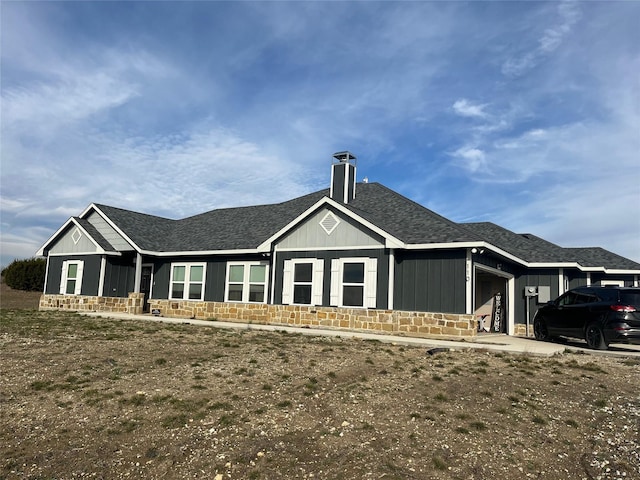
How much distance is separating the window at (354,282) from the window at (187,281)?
7.15 m

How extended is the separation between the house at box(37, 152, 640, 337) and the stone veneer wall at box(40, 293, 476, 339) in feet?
0.13

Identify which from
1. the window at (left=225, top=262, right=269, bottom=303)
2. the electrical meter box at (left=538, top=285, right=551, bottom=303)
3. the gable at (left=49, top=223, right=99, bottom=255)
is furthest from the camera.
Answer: the gable at (left=49, top=223, right=99, bottom=255)

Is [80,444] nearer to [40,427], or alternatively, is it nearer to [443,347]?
[40,427]

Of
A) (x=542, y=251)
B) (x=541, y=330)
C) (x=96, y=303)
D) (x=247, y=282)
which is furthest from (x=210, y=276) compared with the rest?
(x=542, y=251)

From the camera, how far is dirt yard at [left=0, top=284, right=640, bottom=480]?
17.8 feet

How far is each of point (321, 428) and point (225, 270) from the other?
48.5 feet

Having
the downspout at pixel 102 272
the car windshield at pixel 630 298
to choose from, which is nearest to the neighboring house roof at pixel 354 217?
the downspout at pixel 102 272

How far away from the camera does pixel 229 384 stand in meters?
8.22

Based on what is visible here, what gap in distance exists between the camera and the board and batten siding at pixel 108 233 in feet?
75.1

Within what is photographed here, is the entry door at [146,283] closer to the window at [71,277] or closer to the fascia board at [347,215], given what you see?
the window at [71,277]

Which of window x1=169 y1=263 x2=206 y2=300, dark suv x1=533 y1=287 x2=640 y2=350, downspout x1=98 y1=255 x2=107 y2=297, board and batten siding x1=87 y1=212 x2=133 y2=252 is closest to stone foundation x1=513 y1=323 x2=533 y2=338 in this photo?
dark suv x1=533 y1=287 x2=640 y2=350

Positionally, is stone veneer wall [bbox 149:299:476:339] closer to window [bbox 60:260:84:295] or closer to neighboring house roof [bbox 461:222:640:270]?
neighboring house roof [bbox 461:222:640:270]

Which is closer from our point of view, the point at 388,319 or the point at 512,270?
the point at 388,319

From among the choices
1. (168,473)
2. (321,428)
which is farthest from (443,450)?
(168,473)
